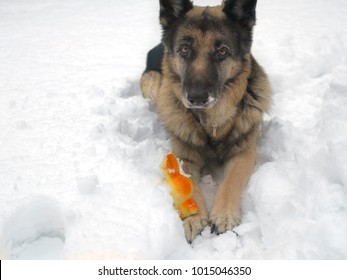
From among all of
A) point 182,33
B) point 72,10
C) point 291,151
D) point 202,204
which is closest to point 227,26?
point 182,33

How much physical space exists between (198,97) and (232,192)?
0.77 m

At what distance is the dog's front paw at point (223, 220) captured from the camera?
105 inches

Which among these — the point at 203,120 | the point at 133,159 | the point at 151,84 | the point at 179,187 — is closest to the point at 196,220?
the point at 179,187

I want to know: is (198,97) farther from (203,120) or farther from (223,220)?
(223,220)

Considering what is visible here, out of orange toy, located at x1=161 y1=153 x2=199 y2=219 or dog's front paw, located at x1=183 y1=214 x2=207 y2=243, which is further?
orange toy, located at x1=161 y1=153 x2=199 y2=219

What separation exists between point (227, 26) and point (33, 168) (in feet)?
6.59

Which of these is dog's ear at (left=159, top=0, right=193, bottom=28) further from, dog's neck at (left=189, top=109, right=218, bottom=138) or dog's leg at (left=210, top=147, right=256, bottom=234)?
dog's leg at (left=210, top=147, right=256, bottom=234)

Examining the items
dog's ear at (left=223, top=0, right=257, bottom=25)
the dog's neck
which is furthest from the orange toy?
dog's ear at (left=223, top=0, right=257, bottom=25)

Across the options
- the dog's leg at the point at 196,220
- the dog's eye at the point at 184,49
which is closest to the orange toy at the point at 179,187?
the dog's leg at the point at 196,220

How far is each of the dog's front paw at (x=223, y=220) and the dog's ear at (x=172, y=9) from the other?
1.79m

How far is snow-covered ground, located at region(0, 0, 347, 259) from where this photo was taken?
245cm

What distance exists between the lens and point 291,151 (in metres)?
3.25

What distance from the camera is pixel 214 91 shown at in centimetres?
295

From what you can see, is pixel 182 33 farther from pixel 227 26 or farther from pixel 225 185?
pixel 225 185
